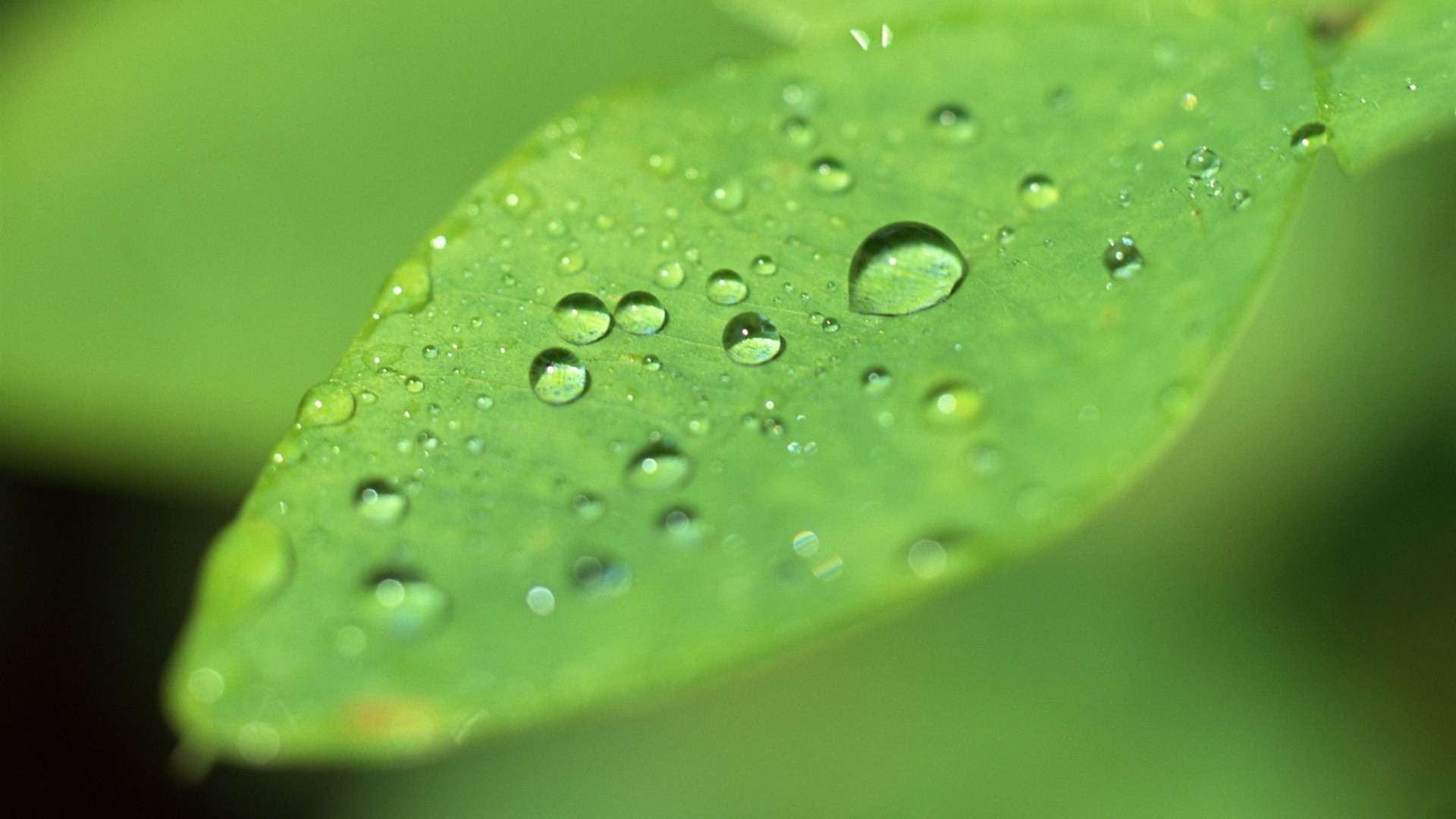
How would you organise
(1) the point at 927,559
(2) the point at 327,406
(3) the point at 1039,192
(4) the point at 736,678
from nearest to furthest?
(1) the point at 927,559 → (2) the point at 327,406 → (3) the point at 1039,192 → (4) the point at 736,678

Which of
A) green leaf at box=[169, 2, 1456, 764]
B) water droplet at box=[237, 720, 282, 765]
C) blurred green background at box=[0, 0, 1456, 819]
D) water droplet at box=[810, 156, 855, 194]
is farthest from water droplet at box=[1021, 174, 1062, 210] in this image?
blurred green background at box=[0, 0, 1456, 819]

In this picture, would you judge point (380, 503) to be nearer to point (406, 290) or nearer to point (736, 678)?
point (406, 290)

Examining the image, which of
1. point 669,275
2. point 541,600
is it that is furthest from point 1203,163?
point 541,600

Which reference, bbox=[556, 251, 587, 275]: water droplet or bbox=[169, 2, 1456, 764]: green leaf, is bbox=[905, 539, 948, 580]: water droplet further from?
bbox=[556, 251, 587, 275]: water droplet

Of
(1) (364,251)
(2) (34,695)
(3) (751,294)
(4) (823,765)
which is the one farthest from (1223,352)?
(2) (34,695)

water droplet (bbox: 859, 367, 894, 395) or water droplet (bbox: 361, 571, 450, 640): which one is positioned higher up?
water droplet (bbox: 859, 367, 894, 395)

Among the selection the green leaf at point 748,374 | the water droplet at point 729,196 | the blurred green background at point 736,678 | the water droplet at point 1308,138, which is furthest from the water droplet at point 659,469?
the blurred green background at point 736,678

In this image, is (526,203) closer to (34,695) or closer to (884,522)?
(884,522)
